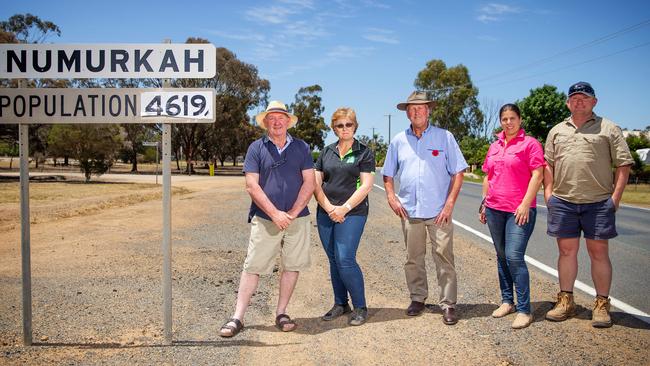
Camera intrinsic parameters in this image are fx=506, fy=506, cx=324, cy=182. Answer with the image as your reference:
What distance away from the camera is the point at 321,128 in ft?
281

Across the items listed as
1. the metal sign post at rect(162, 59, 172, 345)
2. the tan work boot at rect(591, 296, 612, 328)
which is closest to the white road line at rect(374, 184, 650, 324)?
the tan work boot at rect(591, 296, 612, 328)

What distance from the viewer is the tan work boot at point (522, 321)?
4273 mm

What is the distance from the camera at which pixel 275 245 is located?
4289mm

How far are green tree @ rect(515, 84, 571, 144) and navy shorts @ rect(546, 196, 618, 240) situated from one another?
49558mm

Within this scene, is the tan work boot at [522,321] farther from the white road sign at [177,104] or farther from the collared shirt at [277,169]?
the white road sign at [177,104]

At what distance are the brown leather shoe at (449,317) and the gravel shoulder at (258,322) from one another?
10cm

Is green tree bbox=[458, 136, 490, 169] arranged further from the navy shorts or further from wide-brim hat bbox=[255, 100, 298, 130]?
wide-brim hat bbox=[255, 100, 298, 130]

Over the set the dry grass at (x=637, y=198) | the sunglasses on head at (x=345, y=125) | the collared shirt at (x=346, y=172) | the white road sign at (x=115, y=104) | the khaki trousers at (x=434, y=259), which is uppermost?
the white road sign at (x=115, y=104)

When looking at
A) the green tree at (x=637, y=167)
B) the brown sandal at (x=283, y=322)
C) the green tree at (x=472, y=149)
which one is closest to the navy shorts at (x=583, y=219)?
the brown sandal at (x=283, y=322)

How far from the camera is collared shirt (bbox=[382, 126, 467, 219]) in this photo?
457 centimetres

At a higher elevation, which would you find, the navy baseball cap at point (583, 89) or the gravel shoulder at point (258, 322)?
the navy baseball cap at point (583, 89)

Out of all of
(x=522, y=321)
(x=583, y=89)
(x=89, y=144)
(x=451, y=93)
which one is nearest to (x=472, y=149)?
(x=451, y=93)

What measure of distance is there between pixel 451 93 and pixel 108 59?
2850 inches

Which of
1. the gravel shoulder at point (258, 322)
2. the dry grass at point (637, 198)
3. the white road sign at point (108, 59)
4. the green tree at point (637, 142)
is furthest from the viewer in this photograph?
the green tree at point (637, 142)
